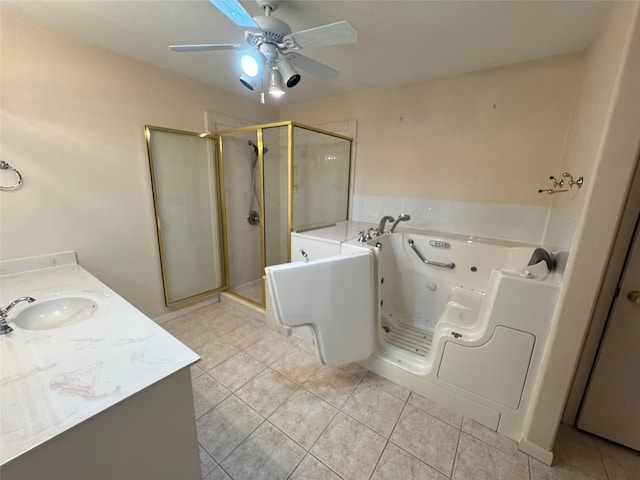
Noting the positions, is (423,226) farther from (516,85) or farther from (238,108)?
(238,108)

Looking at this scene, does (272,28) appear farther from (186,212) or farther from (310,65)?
(186,212)

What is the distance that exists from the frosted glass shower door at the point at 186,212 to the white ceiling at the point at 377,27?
0.67 metres

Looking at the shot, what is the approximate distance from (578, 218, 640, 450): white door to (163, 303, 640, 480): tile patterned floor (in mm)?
117

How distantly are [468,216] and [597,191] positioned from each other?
1262 mm

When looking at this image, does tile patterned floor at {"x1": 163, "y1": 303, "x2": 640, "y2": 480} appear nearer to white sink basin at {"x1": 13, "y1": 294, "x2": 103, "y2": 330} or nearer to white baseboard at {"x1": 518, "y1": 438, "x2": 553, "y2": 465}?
white baseboard at {"x1": 518, "y1": 438, "x2": 553, "y2": 465}

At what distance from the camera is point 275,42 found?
4.22ft

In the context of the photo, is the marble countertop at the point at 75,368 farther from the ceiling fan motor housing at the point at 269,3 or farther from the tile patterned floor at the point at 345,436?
the ceiling fan motor housing at the point at 269,3

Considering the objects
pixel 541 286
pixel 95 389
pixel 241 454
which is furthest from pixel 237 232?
pixel 541 286

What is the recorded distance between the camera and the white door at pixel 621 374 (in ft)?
4.01

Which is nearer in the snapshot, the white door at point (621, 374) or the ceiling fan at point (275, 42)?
the ceiling fan at point (275, 42)

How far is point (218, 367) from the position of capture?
187 cm

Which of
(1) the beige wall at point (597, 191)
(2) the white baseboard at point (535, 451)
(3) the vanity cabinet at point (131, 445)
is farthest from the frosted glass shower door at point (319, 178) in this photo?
(2) the white baseboard at point (535, 451)

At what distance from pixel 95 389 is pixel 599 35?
112 inches

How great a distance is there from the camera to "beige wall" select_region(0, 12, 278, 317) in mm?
1579
